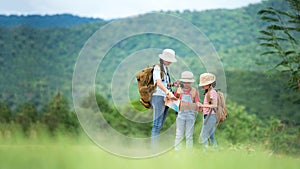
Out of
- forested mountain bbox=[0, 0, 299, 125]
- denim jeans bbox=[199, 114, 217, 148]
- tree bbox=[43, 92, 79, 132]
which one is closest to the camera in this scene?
denim jeans bbox=[199, 114, 217, 148]

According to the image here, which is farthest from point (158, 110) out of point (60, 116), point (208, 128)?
point (60, 116)

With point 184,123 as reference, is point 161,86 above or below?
above

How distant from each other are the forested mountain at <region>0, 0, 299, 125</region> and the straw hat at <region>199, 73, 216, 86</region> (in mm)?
7511

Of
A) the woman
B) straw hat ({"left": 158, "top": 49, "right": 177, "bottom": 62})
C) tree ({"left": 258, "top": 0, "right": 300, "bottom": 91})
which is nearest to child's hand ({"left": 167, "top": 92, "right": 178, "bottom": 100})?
the woman

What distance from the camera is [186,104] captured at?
377 cm

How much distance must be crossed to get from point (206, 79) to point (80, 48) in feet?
32.6

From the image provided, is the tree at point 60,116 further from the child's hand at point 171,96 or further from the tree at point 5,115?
the child's hand at point 171,96

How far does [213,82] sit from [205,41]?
279 mm

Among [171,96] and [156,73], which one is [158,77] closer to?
[156,73]

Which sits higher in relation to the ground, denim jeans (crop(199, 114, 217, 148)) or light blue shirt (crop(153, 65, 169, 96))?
light blue shirt (crop(153, 65, 169, 96))

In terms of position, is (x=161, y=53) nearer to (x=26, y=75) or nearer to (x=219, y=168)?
(x=219, y=168)

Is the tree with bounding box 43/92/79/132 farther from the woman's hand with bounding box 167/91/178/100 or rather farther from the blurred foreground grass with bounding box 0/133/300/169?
the woman's hand with bounding box 167/91/178/100

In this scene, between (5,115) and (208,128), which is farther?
(5,115)

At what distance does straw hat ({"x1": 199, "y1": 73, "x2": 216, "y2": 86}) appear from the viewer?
3.87 m
